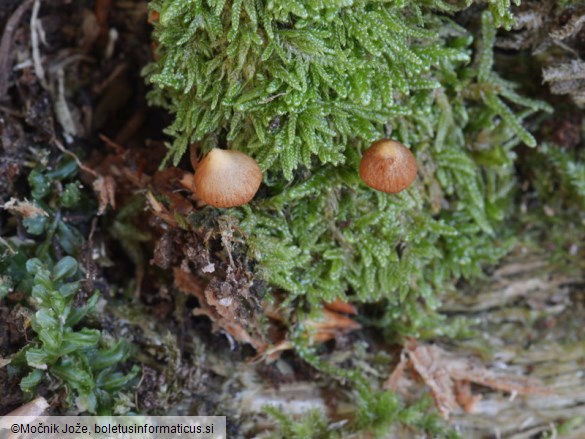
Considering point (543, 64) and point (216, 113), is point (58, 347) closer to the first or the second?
point (216, 113)

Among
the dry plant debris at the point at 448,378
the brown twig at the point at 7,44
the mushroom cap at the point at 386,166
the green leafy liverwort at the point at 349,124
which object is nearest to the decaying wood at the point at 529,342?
the dry plant debris at the point at 448,378

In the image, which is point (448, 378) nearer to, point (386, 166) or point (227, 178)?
point (386, 166)

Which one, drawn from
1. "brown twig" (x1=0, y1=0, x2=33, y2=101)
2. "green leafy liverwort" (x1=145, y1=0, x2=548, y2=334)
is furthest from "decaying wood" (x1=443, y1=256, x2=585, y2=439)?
"brown twig" (x1=0, y1=0, x2=33, y2=101)

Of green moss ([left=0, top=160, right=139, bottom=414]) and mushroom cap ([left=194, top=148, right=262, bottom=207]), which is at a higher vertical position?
mushroom cap ([left=194, top=148, right=262, bottom=207])

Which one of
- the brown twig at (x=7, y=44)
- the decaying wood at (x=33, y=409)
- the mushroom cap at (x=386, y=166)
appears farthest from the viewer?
the brown twig at (x=7, y=44)

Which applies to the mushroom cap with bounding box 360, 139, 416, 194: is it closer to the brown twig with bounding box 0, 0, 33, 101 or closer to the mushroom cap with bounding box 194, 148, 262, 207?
the mushroom cap with bounding box 194, 148, 262, 207

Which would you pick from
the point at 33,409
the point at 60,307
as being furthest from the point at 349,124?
the point at 33,409

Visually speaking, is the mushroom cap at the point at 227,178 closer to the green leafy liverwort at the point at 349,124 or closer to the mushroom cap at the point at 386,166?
the green leafy liverwort at the point at 349,124
